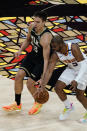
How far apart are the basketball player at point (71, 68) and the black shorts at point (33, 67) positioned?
0.73 feet

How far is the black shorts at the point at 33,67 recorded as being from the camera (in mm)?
5145

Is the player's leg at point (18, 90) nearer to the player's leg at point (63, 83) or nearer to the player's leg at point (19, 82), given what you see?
the player's leg at point (19, 82)

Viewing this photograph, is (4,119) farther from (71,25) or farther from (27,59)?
(71,25)

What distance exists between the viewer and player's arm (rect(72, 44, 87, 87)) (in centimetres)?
476

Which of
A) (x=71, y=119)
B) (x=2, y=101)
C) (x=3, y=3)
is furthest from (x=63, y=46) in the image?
(x=3, y=3)

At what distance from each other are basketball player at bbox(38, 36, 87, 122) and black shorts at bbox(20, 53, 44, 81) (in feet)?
0.73

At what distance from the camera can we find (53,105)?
5.79 meters

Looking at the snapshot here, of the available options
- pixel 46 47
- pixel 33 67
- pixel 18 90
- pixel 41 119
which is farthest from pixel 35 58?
pixel 41 119

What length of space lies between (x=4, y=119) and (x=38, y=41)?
3.89 feet

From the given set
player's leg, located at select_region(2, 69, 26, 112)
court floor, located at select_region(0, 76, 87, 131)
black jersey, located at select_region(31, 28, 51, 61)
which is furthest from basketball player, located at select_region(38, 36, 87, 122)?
player's leg, located at select_region(2, 69, 26, 112)

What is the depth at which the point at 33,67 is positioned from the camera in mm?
5246

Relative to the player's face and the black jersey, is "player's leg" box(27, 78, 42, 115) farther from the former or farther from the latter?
the player's face

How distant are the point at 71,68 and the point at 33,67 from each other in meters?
0.58

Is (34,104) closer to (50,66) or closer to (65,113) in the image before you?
(65,113)
